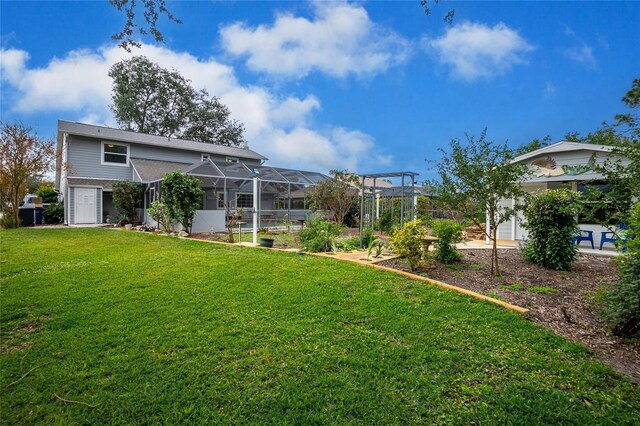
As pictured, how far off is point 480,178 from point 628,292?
3114mm

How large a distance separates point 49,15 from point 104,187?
13964 mm

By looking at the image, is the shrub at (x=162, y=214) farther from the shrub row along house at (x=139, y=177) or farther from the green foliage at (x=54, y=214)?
the green foliage at (x=54, y=214)

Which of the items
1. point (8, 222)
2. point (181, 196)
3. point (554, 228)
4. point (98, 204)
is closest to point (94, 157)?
point (98, 204)

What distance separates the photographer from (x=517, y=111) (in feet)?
46.6

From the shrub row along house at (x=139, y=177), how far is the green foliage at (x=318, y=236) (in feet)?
22.5

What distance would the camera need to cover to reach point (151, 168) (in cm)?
1864

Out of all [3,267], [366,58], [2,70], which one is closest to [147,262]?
[3,267]

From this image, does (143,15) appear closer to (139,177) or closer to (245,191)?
(245,191)

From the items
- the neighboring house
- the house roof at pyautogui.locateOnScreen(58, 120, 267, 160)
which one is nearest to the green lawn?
the neighboring house

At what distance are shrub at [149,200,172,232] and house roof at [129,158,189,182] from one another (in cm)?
393

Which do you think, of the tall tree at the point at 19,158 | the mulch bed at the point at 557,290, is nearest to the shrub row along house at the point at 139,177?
the tall tree at the point at 19,158

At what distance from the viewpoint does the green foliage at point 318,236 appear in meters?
8.67

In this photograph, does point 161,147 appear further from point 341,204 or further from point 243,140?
point 243,140

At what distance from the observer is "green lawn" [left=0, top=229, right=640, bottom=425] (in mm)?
2230
